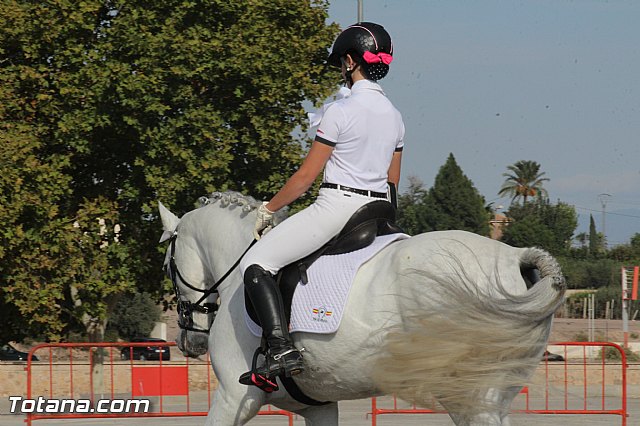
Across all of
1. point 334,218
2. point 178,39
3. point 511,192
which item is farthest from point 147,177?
point 511,192

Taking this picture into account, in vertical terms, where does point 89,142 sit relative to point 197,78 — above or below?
below

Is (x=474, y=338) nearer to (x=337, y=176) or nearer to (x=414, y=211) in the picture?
(x=337, y=176)

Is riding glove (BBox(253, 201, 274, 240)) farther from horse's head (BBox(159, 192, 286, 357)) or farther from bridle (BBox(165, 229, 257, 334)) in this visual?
bridle (BBox(165, 229, 257, 334))

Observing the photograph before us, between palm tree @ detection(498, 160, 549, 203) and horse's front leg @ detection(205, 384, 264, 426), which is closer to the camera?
horse's front leg @ detection(205, 384, 264, 426)

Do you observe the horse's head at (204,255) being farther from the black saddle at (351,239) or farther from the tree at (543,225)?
the tree at (543,225)

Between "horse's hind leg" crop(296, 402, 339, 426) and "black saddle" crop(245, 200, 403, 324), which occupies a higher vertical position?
"black saddle" crop(245, 200, 403, 324)

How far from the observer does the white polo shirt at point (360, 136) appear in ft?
19.6

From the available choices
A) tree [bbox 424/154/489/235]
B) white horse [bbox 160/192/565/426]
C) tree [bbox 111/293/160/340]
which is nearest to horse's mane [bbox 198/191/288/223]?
white horse [bbox 160/192/565/426]

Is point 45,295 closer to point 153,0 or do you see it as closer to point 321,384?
point 153,0

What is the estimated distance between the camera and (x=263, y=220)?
21.2 feet

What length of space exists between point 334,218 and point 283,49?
18.0 metres

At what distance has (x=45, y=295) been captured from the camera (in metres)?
22.3

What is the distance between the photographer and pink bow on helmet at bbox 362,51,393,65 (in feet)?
20.1

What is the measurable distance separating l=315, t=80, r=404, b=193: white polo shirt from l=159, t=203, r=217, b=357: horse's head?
166 centimetres
